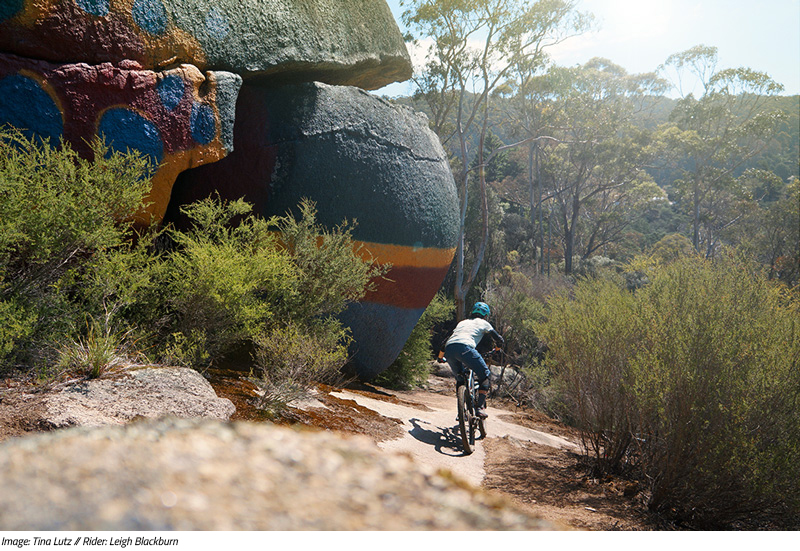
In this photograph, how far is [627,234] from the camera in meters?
37.2

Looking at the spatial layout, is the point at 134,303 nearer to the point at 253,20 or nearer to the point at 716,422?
the point at 253,20

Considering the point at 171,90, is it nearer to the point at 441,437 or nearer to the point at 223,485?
the point at 441,437

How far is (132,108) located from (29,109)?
2.76ft

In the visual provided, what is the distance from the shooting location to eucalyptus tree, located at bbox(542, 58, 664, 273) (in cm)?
2492

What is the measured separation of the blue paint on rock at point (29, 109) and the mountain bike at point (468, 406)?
14.5 feet

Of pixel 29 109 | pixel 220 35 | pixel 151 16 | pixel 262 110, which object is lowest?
pixel 29 109

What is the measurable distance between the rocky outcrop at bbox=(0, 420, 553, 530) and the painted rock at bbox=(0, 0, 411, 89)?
5363 millimetres

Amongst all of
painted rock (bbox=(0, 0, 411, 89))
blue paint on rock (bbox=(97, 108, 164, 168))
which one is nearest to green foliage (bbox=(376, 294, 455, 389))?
painted rock (bbox=(0, 0, 411, 89))

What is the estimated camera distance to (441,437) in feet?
19.7

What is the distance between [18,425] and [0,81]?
10.9 feet

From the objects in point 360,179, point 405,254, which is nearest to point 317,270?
point 360,179

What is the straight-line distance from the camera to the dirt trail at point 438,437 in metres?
4.89

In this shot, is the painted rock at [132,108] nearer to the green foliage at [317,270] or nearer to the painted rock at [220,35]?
the painted rock at [220,35]

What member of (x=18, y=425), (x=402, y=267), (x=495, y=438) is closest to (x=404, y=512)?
(x=18, y=425)
